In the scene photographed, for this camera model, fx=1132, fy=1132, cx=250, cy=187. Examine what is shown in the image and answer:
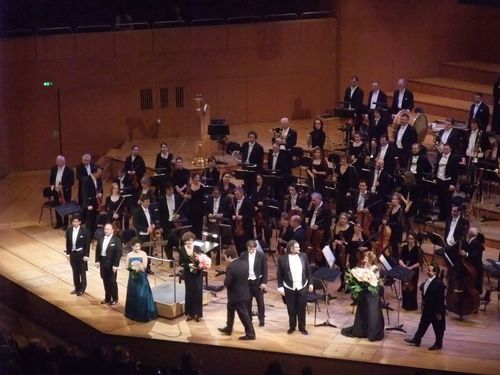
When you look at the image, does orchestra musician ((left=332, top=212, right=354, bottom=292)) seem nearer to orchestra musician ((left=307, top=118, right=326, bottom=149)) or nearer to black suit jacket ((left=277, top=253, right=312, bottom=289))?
black suit jacket ((left=277, top=253, right=312, bottom=289))

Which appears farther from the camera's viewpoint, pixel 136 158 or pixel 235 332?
pixel 136 158

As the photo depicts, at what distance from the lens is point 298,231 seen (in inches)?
575

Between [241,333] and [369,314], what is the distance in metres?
1.59

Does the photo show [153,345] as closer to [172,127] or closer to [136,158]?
[136,158]

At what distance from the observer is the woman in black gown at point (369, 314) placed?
1316 centimetres

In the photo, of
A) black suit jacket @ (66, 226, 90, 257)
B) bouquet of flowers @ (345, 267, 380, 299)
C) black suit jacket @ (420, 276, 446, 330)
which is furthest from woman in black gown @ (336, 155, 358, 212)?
black suit jacket @ (66, 226, 90, 257)

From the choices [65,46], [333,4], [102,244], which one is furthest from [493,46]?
[102,244]

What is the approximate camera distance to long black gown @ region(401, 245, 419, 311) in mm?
13930

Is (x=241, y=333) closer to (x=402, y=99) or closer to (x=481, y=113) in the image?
(x=481, y=113)

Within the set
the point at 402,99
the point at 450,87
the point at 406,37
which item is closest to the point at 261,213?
the point at 402,99

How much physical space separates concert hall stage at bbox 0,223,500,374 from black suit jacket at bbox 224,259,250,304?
1.73 feet

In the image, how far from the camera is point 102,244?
14.4m

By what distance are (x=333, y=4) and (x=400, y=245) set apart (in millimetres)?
8625

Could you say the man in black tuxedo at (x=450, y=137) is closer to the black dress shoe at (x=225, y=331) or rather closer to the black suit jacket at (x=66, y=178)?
the black dress shoe at (x=225, y=331)
